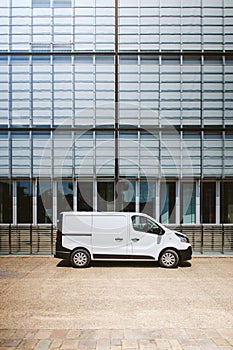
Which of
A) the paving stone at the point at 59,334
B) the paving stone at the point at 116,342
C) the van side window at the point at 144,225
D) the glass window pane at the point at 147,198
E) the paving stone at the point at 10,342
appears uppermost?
the glass window pane at the point at 147,198

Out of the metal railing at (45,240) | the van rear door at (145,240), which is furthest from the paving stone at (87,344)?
the metal railing at (45,240)

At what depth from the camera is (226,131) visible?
16828mm

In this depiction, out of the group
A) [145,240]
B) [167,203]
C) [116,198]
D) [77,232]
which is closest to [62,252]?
[77,232]

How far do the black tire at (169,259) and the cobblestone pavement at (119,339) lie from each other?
18.6 feet

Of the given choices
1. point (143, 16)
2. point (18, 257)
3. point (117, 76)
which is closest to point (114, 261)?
point (18, 257)

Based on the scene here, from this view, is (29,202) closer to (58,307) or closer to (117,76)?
(117,76)

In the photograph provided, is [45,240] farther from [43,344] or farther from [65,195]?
[43,344]

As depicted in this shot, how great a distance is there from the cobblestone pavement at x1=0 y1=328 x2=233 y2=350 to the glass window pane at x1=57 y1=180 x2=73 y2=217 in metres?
10.7

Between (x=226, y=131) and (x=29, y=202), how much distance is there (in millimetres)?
8204

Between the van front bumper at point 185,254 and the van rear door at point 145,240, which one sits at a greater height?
the van rear door at point 145,240

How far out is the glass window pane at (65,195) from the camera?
16781 millimetres

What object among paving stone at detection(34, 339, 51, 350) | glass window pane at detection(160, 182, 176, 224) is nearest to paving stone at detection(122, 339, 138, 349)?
paving stone at detection(34, 339, 51, 350)

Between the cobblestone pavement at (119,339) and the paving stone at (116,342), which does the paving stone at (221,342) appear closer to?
the cobblestone pavement at (119,339)

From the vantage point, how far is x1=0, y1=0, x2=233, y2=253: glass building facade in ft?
54.6
